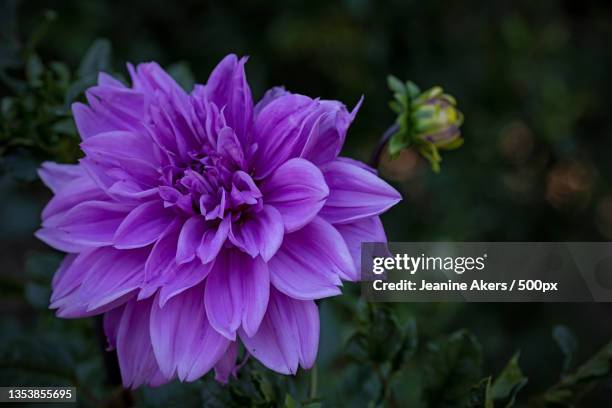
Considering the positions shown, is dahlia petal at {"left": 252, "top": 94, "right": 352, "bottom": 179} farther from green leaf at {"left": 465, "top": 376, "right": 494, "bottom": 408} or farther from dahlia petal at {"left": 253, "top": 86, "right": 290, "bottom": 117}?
green leaf at {"left": 465, "top": 376, "right": 494, "bottom": 408}

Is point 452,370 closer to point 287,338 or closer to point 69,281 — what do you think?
point 287,338

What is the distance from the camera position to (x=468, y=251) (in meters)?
1.04

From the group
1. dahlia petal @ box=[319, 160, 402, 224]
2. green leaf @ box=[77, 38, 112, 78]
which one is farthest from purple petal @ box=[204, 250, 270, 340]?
green leaf @ box=[77, 38, 112, 78]

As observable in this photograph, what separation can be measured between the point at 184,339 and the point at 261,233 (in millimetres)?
137

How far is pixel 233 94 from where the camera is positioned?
814 mm

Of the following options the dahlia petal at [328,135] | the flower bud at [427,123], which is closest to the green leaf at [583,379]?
the flower bud at [427,123]

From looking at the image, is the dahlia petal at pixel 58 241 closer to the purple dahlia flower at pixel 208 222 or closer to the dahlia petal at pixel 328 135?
the purple dahlia flower at pixel 208 222

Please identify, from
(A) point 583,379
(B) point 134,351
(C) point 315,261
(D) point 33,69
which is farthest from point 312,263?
(D) point 33,69

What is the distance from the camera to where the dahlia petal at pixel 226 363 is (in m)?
0.75

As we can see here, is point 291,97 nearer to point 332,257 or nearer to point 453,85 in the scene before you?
point 332,257

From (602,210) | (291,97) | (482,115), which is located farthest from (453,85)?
(291,97)

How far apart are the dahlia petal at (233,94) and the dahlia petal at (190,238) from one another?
11cm

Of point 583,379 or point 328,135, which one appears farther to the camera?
point 583,379

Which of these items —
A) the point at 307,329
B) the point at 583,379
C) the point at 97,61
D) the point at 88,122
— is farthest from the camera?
the point at 97,61
